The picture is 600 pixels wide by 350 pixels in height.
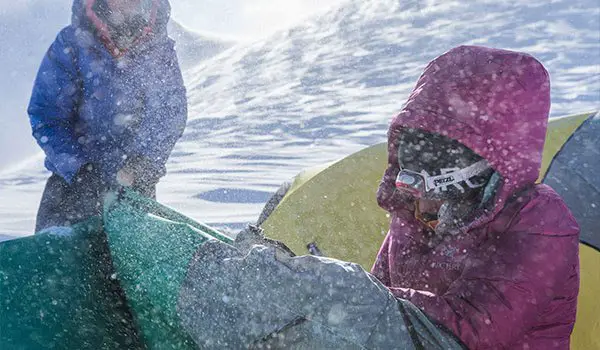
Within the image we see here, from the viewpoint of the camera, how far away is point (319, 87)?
15.4m

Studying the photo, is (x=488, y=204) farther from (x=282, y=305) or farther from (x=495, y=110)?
(x=282, y=305)

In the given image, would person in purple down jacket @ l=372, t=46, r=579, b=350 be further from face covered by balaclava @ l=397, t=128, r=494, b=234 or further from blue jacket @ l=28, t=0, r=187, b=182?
blue jacket @ l=28, t=0, r=187, b=182

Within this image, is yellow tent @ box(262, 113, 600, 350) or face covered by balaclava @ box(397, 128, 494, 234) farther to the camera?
yellow tent @ box(262, 113, 600, 350)

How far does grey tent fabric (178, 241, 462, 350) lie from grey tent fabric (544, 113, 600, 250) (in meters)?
1.48

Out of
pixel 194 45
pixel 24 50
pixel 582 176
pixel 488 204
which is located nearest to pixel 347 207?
pixel 582 176

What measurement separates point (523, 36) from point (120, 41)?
50.8ft

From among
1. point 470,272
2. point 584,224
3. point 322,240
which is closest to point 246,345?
point 470,272

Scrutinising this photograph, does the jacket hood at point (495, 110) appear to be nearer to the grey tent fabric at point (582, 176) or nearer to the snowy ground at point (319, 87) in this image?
the grey tent fabric at point (582, 176)

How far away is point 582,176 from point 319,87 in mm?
13052

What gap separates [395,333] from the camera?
1116mm

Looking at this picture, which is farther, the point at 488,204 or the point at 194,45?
the point at 194,45

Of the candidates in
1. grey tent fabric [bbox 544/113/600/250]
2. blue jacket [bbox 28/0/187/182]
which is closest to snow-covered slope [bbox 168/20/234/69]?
blue jacket [bbox 28/0/187/182]

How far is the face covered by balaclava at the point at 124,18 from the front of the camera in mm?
2504

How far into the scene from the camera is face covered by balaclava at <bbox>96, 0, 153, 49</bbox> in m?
2.50
